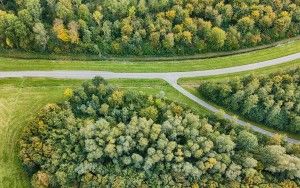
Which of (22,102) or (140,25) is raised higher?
(140,25)

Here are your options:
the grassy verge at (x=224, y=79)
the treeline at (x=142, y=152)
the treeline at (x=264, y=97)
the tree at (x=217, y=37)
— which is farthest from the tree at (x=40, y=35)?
the tree at (x=217, y=37)

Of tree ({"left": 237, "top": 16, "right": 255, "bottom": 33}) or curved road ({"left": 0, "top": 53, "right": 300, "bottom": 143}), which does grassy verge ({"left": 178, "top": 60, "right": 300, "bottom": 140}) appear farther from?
tree ({"left": 237, "top": 16, "right": 255, "bottom": 33})

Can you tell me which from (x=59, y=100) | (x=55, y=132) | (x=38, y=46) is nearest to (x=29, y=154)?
(x=55, y=132)

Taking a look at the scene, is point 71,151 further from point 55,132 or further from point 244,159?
point 244,159

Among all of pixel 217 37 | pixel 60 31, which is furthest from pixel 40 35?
pixel 217 37

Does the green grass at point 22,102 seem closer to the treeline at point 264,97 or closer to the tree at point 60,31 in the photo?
the treeline at point 264,97

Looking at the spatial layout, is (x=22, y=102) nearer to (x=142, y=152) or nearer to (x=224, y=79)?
(x=142, y=152)
